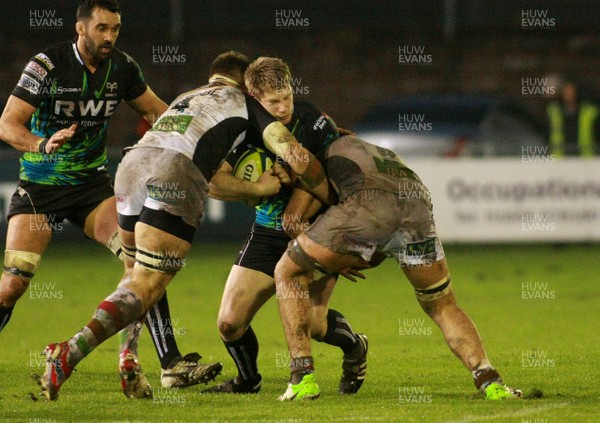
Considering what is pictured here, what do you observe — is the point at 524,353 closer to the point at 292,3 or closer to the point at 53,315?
the point at 53,315

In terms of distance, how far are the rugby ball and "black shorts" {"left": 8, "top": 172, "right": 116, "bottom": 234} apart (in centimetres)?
122

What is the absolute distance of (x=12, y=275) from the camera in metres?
8.55

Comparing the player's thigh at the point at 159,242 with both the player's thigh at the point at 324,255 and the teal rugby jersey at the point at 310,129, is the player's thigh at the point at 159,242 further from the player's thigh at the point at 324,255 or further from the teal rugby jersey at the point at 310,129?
the teal rugby jersey at the point at 310,129

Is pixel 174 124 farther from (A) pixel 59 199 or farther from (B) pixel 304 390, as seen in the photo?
(B) pixel 304 390

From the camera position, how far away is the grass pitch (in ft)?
23.6

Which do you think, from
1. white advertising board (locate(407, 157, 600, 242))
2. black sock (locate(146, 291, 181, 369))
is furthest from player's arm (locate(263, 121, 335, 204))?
white advertising board (locate(407, 157, 600, 242))

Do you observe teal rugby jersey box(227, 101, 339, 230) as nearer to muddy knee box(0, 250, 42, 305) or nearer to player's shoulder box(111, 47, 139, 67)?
player's shoulder box(111, 47, 139, 67)

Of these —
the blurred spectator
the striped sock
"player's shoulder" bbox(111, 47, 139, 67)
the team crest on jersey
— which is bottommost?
the blurred spectator

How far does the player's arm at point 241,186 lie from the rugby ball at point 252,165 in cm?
18

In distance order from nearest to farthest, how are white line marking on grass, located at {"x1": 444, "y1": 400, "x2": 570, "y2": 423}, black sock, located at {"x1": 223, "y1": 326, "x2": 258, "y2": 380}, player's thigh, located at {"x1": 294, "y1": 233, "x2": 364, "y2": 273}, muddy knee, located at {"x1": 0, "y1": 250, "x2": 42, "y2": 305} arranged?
white line marking on grass, located at {"x1": 444, "y1": 400, "x2": 570, "y2": 423}
player's thigh, located at {"x1": 294, "y1": 233, "x2": 364, "y2": 273}
black sock, located at {"x1": 223, "y1": 326, "x2": 258, "y2": 380}
muddy knee, located at {"x1": 0, "y1": 250, "x2": 42, "y2": 305}

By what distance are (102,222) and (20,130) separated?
0.94 metres

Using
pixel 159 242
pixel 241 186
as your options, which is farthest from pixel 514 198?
pixel 159 242

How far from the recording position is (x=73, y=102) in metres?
8.55

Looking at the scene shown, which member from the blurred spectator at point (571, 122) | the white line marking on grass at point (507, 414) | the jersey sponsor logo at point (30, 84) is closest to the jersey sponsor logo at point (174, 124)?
the jersey sponsor logo at point (30, 84)
